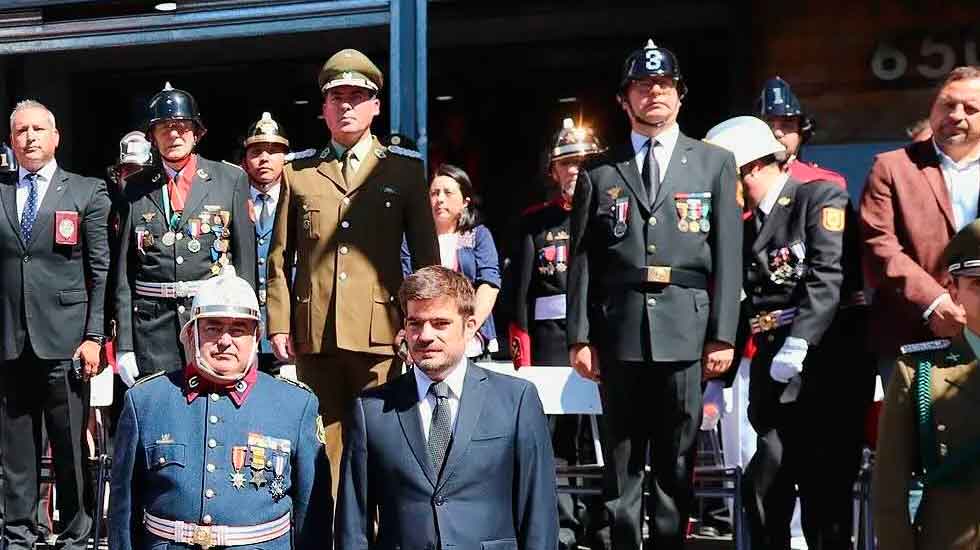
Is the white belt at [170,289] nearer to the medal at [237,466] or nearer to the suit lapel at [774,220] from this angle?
the medal at [237,466]

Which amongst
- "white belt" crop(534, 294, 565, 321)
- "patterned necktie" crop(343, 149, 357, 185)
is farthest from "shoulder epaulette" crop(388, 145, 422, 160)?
"white belt" crop(534, 294, 565, 321)

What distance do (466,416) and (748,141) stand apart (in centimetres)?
226

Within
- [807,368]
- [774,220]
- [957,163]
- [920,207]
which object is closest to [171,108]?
[774,220]

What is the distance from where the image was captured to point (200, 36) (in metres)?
7.40

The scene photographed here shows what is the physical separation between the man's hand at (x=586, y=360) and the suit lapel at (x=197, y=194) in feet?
5.81

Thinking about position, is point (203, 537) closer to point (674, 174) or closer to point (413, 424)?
point (413, 424)

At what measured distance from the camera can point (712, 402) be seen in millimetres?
6797

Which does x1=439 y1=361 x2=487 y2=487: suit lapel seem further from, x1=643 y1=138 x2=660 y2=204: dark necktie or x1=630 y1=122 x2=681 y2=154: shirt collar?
x1=630 y1=122 x2=681 y2=154: shirt collar

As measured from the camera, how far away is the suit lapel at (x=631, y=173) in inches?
224

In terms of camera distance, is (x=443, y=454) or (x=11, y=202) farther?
(x=11, y=202)

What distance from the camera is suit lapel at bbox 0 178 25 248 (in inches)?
269

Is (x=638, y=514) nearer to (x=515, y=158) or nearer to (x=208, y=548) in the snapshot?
(x=208, y=548)

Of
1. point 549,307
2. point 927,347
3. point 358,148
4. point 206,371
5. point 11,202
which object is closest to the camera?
point 927,347

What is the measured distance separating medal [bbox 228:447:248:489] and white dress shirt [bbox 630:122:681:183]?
191 centimetres
